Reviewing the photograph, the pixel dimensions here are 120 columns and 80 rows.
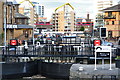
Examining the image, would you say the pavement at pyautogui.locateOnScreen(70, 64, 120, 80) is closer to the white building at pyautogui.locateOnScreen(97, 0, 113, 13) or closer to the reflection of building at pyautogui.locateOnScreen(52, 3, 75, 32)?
the reflection of building at pyautogui.locateOnScreen(52, 3, 75, 32)

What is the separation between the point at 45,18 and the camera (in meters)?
107

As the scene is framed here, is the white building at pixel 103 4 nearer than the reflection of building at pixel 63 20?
No

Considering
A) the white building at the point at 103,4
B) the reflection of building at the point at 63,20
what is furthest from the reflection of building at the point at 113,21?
the white building at the point at 103,4

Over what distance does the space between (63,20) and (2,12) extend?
49657mm

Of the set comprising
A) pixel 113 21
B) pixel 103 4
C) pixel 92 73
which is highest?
pixel 103 4

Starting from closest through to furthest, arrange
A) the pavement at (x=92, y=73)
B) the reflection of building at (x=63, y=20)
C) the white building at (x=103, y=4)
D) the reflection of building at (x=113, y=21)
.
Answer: the pavement at (x=92, y=73), the reflection of building at (x=113, y=21), the reflection of building at (x=63, y=20), the white building at (x=103, y=4)

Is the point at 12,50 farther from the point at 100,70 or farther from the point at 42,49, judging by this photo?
the point at 100,70

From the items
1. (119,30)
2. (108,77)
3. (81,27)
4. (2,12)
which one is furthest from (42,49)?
(81,27)

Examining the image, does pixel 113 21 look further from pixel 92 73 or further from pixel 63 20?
pixel 63 20

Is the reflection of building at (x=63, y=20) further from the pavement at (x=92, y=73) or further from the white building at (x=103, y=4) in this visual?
the pavement at (x=92, y=73)

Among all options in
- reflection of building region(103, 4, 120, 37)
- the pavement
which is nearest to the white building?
reflection of building region(103, 4, 120, 37)

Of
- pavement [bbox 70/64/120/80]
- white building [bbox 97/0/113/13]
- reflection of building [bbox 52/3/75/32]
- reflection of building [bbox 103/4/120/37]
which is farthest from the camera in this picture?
white building [bbox 97/0/113/13]

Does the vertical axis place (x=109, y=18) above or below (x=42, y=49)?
above

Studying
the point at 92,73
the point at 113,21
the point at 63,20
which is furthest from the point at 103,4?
the point at 92,73
